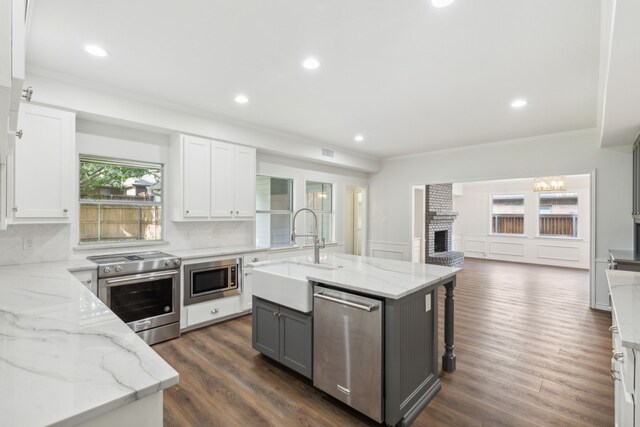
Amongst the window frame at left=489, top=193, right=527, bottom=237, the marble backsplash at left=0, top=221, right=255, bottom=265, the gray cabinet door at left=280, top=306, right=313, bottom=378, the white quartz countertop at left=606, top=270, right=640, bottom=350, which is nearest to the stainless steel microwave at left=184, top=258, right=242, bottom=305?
the marble backsplash at left=0, top=221, right=255, bottom=265

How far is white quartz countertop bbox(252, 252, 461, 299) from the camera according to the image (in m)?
2.05

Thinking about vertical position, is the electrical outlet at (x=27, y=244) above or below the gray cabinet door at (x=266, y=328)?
above

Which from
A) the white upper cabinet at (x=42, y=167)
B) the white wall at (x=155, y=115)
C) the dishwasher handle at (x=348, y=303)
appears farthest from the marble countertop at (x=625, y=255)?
the white upper cabinet at (x=42, y=167)

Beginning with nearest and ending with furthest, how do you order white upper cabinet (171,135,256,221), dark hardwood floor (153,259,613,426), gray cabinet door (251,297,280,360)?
dark hardwood floor (153,259,613,426) → gray cabinet door (251,297,280,360) → white upper cabinet (171,135,256,221)

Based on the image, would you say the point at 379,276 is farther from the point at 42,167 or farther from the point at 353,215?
the point at 353,215

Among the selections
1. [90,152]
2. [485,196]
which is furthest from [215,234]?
[485,196]

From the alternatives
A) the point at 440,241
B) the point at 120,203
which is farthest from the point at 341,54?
the point at 440,241

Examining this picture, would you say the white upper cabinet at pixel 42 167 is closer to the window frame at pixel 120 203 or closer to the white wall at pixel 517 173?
the window frame at pixel 120 203

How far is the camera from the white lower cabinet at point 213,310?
12.1ft

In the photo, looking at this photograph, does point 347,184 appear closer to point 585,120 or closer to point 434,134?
point 434,134

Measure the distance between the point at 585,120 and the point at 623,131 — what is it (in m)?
0.65

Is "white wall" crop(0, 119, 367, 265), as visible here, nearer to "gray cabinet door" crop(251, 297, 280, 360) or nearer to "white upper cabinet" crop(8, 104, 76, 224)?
"white upper cabinet" crop(8, 104, 76, 224)

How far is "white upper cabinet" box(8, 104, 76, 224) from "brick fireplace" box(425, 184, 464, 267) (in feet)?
22.7

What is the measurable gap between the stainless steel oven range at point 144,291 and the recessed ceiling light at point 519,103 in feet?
13.8
